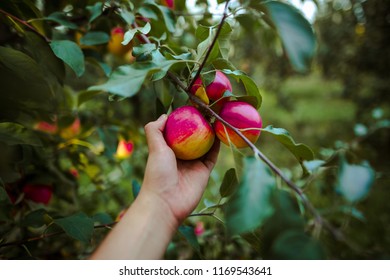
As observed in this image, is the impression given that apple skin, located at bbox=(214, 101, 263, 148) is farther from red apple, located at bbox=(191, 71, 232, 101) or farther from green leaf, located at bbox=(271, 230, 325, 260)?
green leaf, located at bbox=(271, 230, 325, 260)

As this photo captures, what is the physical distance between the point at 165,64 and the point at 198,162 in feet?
0.94

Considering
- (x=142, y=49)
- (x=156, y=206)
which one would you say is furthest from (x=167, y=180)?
(x=142, y=49)

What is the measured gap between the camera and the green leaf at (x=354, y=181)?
424mm

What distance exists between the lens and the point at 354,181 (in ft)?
1.42

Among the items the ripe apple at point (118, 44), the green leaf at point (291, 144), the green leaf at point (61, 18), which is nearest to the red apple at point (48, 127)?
the ripe apple at point (118, 44)

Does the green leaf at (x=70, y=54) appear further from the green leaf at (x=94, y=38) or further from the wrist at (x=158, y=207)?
the wrist at (x=158, y=207)

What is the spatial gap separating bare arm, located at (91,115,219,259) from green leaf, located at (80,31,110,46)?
0.30 meters

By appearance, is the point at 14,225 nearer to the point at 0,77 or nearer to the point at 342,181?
the point at 0,77

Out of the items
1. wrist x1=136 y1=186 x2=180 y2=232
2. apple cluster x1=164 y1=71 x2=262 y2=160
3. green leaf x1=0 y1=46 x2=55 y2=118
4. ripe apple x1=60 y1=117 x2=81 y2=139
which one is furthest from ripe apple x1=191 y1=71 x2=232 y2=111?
ripe apple x1=60 y1=117 x2=81 y2=139

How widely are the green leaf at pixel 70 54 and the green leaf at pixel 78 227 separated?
0.31 metres

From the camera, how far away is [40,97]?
0.75 metres

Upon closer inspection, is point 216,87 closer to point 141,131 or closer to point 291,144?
point 291,144
